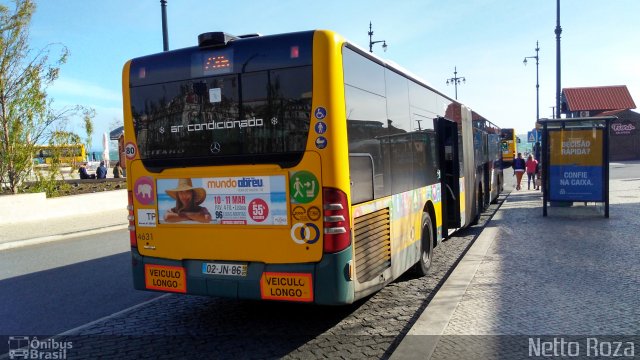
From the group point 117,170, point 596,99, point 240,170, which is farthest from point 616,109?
point 240,170

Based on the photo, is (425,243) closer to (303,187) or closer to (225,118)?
(303,187)

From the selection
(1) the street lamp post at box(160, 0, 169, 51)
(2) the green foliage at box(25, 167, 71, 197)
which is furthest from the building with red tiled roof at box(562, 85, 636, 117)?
(2) the green foliage at box(25, 167, 71, 197)

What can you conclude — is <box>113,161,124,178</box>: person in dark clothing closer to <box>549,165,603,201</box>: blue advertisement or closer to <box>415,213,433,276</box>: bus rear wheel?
<box>549,165,603,201</box>: blue advertisement

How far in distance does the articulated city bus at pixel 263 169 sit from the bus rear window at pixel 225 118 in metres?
0.01

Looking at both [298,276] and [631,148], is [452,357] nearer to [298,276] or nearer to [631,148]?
[298,276]

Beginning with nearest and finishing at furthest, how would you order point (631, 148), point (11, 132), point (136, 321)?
point (136, 321) → point (11, 132) → point (631, 148)

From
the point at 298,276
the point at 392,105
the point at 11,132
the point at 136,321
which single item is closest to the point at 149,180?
the point at 136,321

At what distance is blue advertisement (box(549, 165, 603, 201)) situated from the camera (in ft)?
43.3

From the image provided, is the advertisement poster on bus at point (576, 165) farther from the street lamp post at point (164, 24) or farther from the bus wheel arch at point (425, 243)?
the street lamp post at point (164, 24)

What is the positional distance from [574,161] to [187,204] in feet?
37.9

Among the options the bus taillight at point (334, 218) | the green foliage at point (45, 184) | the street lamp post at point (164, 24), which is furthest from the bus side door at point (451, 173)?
the green foliage at point (45, 184)

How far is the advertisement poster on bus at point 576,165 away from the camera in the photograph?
1323 cm

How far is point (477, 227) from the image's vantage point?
42.2ft

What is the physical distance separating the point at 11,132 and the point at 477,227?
14.9m
